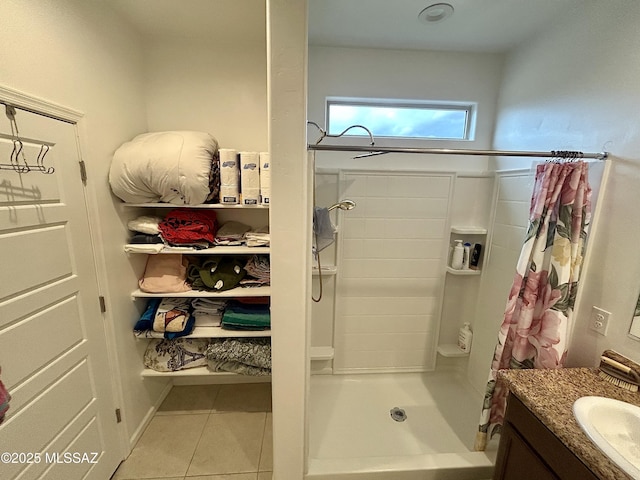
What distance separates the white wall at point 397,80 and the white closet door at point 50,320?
153cm

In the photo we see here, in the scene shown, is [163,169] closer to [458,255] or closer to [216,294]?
[216,294]

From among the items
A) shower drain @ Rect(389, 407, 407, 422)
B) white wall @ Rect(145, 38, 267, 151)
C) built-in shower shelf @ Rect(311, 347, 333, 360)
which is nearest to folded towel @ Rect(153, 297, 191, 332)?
built-in shower shelf @ Rect(311, 347, 333, 360)

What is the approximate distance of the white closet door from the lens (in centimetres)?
103

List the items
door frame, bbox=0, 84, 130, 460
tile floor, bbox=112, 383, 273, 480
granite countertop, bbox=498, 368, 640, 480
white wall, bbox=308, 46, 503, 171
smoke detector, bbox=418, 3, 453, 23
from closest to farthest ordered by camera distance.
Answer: granite countertop, bbox=498, 368, 640, 480
door frame, bbox=0, 84, 130, 460
smoke detector, bbox=418, 3, 453, 23
tile floor, bbox=112, 383, 273, 480
white wall, bbox=308, 46, 503, 171

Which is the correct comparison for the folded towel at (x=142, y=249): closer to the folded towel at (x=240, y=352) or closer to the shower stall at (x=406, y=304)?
the folded towel at (x=240, y=352)

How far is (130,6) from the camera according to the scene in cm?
150

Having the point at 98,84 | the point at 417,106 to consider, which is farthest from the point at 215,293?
the point at 417,106

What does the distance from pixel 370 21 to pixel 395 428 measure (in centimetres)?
276

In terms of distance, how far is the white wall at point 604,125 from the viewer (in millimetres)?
1186

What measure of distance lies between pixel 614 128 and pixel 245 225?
7.06ft

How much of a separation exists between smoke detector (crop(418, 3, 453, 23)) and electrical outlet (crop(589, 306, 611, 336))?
1.80 meters

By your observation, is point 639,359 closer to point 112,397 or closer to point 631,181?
point 631,181

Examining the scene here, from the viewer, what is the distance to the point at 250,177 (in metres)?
1.66

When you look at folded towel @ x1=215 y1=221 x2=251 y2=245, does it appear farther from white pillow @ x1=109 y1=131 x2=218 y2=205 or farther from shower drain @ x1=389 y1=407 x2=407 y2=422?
shower drain @ x1=389 y1=407 x2=407 y2=422
